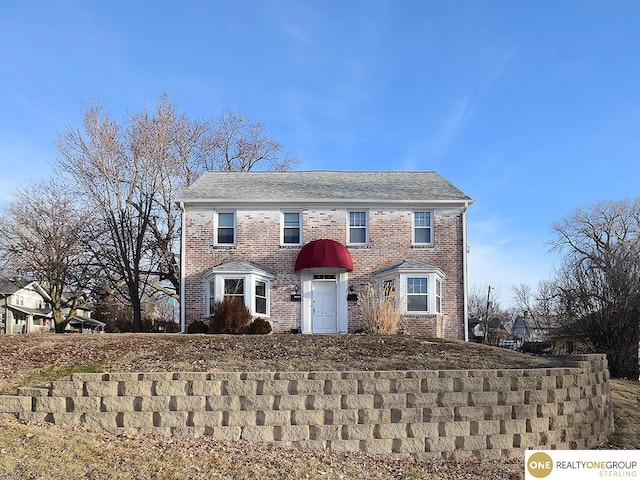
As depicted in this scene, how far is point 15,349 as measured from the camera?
11.7 meters

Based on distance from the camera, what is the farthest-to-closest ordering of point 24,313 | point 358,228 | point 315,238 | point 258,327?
point 24,313
point 358,228
point 315,238
point 258,327

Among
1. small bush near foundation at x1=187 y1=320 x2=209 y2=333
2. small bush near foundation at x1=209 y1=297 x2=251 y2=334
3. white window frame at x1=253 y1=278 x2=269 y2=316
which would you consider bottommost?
small bush near foundation at x1=187 y1=320 x2=209 y2=333

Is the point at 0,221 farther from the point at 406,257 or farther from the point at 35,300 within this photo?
the point at 35,300

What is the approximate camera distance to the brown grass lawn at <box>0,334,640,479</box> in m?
7.13

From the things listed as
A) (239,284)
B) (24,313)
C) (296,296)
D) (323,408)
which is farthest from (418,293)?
(24,313)

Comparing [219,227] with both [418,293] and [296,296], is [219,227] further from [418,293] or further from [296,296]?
[418,293]

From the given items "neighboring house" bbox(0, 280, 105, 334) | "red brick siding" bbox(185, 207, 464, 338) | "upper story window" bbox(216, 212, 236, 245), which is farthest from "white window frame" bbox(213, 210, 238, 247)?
"neighboring house" bbox(0, 280, 105, 334)

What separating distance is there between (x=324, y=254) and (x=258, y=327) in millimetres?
3203

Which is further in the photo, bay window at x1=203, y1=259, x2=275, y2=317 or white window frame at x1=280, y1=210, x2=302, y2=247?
white window frame at x1=280, y1=210, x2=302, y2=247

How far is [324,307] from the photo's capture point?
1928 cm

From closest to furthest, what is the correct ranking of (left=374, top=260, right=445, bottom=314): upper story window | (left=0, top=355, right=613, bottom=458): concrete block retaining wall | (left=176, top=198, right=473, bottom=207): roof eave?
(left=0, top=355, right=613, bottom=458): concrete block retaining wall → (left=374, top=260, right=445, bottom=314): upper story window → (left=176, top=198, right=473, bottom=207): roof eave

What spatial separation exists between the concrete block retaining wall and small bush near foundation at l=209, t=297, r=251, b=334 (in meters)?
8.56

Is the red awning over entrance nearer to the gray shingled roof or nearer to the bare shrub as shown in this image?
the gray shingled roof

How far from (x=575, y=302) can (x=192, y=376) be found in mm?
19263
